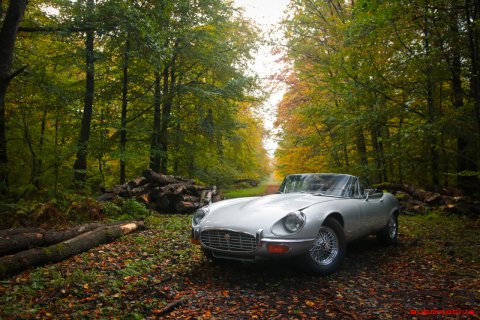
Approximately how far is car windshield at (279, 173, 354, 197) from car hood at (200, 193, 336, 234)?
1.63 ft

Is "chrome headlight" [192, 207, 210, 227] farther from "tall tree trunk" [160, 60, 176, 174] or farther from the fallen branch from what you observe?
"tall tree trunk" [160, 60, 176, 174]

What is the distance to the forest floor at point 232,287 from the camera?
138 inches

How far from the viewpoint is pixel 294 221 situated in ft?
14.5

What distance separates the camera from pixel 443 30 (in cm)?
915

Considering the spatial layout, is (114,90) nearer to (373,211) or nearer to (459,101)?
(373,211)

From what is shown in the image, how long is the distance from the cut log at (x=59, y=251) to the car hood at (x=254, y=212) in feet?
7.51

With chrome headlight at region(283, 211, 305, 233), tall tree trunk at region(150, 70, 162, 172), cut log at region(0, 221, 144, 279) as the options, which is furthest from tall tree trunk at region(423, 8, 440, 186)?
tall tree trunk at region(150, 70, 162, 172)

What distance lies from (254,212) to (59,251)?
3.17m

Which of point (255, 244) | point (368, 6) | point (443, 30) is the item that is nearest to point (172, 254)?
point (255, 244)

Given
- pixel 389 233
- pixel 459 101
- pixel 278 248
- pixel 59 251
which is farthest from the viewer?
pixel 459 101

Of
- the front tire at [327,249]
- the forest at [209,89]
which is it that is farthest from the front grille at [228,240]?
the forest at [209,89]

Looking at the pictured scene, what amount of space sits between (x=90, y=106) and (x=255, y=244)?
11069 mm

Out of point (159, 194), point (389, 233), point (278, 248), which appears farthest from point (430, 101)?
point (159, 194)

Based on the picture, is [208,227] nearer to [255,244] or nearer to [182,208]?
[255,244]
